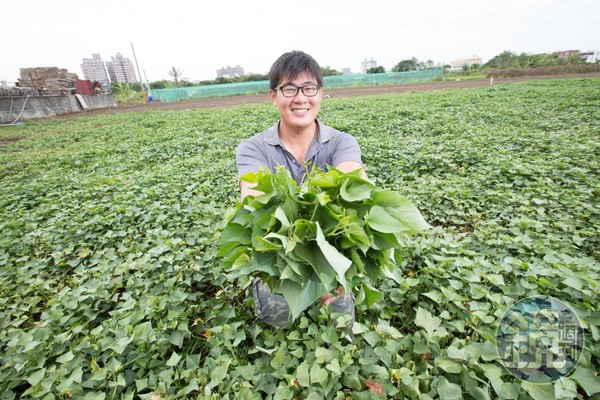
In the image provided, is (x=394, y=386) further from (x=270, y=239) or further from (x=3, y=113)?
(x=3, y=113)

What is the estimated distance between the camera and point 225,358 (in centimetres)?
150

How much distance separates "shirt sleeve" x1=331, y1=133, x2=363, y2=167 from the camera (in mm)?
2207

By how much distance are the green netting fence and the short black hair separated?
111 feet

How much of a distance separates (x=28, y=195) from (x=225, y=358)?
16.4 feet

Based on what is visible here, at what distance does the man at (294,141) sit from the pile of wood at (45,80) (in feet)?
88.5

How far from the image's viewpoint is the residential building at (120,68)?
80.4 metres

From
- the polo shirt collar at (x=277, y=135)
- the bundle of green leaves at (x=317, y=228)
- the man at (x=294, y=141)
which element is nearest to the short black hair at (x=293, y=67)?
the man at (x=294, y=141)

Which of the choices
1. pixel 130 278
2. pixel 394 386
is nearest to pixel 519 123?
pixel 394 386

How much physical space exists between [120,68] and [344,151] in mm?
104173

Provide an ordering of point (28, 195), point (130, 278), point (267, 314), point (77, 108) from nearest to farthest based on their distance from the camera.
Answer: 1. point (267, 314)
2. point (130, 278)
3. point (28, 195)
4. point (77, 108)

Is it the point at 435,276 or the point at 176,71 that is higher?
the point at 176,71

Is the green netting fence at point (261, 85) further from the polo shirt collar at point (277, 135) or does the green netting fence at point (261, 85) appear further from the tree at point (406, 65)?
the polo shirt collar at point (277, 135)
